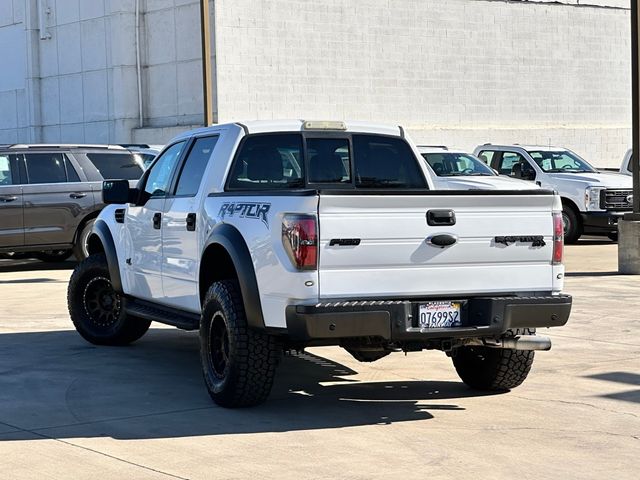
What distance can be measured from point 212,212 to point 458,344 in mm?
1990

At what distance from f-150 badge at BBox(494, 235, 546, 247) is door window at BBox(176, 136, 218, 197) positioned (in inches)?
100

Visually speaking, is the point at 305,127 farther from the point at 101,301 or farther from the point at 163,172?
the point at 101,301

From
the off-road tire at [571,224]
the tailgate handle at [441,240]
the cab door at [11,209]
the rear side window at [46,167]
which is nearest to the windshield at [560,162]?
the off-road tire at [571,224]

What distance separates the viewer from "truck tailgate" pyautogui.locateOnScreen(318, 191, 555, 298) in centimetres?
777

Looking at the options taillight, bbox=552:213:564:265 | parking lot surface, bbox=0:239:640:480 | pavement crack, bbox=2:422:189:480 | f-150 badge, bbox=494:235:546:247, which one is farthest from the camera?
taillight, bbox=552:213:564:265

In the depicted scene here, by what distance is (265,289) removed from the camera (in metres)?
8.04

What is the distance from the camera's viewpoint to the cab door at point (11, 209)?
1895 cm

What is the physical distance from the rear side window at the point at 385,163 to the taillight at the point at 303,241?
82.4 inches

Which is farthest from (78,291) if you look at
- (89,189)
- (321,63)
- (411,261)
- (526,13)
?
(526,13)

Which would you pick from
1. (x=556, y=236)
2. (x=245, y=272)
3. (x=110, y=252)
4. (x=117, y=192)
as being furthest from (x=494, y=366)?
(x=110, y=252)

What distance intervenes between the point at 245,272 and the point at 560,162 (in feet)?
59.4

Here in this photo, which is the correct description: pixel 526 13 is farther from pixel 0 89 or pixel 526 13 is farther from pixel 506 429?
pixel 506 429

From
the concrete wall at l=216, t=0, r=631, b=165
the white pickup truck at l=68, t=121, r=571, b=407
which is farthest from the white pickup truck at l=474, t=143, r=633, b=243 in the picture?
the white pickup truck at l=68, t=121, r=571, b=407

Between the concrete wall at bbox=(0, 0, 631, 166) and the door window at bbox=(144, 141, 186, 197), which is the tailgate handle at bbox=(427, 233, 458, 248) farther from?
the concrete wall at bbox=(0, 0, 631, 166)
